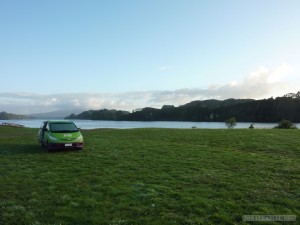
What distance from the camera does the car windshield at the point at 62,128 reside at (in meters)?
21.8

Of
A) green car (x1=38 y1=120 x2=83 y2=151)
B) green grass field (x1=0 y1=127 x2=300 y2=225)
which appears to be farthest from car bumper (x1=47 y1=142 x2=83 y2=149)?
Answer: green grass field (x1=0 y1=127 x2=300 y2=225)

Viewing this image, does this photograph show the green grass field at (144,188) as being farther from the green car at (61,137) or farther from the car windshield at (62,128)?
the car windshield at (62,128)

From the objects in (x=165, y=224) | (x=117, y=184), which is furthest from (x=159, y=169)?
(x=165, y=224)

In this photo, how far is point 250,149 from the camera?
22.9m

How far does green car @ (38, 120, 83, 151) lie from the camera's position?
2073 cm

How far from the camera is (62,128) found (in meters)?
22.2

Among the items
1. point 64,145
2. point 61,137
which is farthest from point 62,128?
point 64,145

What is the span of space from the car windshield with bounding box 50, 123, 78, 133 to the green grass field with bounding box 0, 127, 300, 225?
286 cm

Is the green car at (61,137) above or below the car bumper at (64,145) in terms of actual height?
above

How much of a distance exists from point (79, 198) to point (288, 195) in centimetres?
653

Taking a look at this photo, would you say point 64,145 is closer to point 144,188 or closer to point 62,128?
point 62,128

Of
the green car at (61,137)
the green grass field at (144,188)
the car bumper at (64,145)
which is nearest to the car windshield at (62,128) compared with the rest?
the green car at (61,137)

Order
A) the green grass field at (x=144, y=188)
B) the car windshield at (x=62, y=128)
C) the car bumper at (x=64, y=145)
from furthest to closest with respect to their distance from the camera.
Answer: the car windshield at (x=62, y=128)
the car bumper at (x=64, y=145)
the green grass field at (x=144, y=188)

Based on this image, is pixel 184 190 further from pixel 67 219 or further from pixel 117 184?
pixel 67 219
